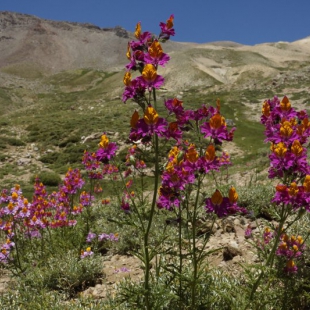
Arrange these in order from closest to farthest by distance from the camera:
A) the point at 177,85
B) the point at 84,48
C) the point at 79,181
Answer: the point at 79,181
the point at 177,85
the point at 84,48

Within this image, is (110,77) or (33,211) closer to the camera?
(33,211)

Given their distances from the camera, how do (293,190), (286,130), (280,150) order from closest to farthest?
(293,190)
(280,150)
(286,130)

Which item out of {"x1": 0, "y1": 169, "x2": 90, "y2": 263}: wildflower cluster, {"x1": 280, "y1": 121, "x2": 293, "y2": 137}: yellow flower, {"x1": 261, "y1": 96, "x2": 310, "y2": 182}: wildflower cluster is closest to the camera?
{"x1": 261, "y1": 96, "x2": 310, "y2": 182}: wildflower cluster

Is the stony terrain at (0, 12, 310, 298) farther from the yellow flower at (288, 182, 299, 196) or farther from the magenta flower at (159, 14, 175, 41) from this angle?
the yellow flower at (288, 182, 299, 196)

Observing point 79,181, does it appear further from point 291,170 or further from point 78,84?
point 78,84

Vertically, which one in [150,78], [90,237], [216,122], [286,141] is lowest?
[90,237]

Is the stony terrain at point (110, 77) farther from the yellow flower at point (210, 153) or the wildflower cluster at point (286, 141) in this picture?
the wildflower cluster at point (286, 141)

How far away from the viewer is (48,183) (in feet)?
55.3

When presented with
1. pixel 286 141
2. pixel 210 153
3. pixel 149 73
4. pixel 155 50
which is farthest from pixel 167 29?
pixel 286 141

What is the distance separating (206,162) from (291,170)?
27.6 inches

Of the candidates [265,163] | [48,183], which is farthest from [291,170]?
[48,183]

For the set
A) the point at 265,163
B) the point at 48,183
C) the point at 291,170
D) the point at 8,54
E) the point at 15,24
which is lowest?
the point at 48,183

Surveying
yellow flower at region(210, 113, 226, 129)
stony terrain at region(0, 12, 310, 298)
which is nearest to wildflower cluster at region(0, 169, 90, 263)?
stony terrain at region(0, 12, 310, 298)

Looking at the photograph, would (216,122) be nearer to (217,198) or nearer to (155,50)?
(217,198)
